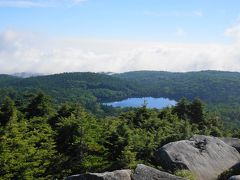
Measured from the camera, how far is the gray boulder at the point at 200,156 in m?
30.5

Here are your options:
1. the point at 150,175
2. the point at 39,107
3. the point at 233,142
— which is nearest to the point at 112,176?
the point at 150,175

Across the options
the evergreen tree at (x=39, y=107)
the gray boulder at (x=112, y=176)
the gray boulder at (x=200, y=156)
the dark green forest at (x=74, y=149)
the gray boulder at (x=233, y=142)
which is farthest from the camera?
the evergreen tree at (x=39, y=107)

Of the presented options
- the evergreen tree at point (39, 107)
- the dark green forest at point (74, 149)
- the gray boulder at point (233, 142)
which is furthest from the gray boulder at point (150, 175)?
the evergreen tree at point (39, 107)

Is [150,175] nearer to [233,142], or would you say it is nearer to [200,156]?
[200,156]

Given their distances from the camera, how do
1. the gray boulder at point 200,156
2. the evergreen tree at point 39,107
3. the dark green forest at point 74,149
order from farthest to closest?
the evergreen tree at point 39,107 → the dark green forest at point 74,149 → the gray boulder at point 200,156

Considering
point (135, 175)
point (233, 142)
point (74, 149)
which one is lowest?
point (74, 149)

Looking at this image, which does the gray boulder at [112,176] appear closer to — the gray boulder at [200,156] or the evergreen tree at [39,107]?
the gray boulder at [200,156]

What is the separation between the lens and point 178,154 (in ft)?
102

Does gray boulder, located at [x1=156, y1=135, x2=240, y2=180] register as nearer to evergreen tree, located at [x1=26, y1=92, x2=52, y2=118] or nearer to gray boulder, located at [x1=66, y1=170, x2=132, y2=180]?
gray boulder, located at [x1=66, y1=170, x2=132, y2=180]

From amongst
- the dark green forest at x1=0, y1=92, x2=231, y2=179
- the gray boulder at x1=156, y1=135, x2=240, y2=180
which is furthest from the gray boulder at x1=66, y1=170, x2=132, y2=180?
the dark green forest at x1=0, y1=92, x2=231, y2=179

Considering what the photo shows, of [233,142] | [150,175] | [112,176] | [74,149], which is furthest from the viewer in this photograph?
[74,149]

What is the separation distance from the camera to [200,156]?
32312 millimetres

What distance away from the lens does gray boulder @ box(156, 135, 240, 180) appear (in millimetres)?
30516

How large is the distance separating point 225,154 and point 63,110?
80.0 feet
